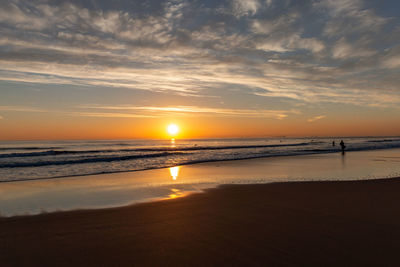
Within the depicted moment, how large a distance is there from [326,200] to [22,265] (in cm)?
821

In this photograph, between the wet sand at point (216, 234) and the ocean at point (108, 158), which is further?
the ocean at point (108, 158)

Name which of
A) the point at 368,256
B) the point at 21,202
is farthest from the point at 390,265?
the point at 21,202

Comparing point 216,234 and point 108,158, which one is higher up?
point 108,158

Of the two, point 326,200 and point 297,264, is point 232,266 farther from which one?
point 326,200

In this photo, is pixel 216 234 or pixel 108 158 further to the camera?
pixel 108 158

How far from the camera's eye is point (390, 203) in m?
8.11

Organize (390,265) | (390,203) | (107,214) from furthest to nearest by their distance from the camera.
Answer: (390,203) → (107,214) → (390,265)

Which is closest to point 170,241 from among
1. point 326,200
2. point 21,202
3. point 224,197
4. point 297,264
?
point 297,264

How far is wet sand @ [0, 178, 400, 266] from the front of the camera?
464 centimetres

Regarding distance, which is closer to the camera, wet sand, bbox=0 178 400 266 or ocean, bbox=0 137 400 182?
wet sand, bbox=0 178 400 266

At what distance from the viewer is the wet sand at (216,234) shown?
15.2 feet

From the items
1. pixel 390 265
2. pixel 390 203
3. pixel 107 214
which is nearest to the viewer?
pixel 390 265

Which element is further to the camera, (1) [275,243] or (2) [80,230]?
(2) [80,230]

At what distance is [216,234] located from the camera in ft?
18.7
